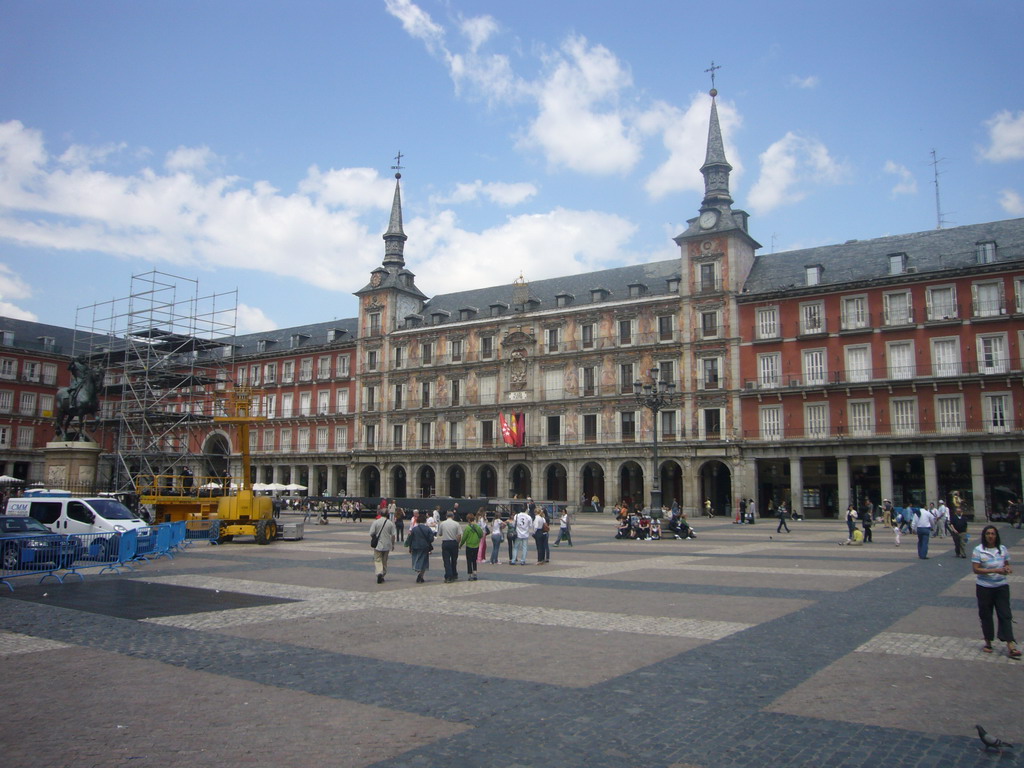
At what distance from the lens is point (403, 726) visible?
6.48 metres

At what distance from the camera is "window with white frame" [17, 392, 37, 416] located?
67.4 m

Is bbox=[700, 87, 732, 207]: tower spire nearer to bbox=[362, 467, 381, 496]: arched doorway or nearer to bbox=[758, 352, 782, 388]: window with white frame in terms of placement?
bbox=[758, 352, 782, 388]: window with white frame

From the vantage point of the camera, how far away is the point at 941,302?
43312 mm

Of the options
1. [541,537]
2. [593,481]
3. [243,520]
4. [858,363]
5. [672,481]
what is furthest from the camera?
[593,481]

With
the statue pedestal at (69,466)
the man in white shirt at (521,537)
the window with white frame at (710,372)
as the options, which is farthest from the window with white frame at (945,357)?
the statue pedestal at (69,466)

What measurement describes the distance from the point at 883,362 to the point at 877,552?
80.1ft

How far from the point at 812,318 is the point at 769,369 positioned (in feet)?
12.8

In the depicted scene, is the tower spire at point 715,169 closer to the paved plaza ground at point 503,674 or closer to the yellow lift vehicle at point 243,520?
the yellow lift vehicle at point 243,520

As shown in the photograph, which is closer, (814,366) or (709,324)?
(814,366)

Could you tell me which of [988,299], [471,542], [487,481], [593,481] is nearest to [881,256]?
[988,299]

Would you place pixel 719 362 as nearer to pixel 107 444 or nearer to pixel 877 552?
pixel 877 552

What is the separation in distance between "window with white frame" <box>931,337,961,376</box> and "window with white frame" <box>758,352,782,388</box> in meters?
8.28

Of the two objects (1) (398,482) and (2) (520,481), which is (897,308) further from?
(1) (398,482)

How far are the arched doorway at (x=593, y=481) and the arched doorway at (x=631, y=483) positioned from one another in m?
1.55
